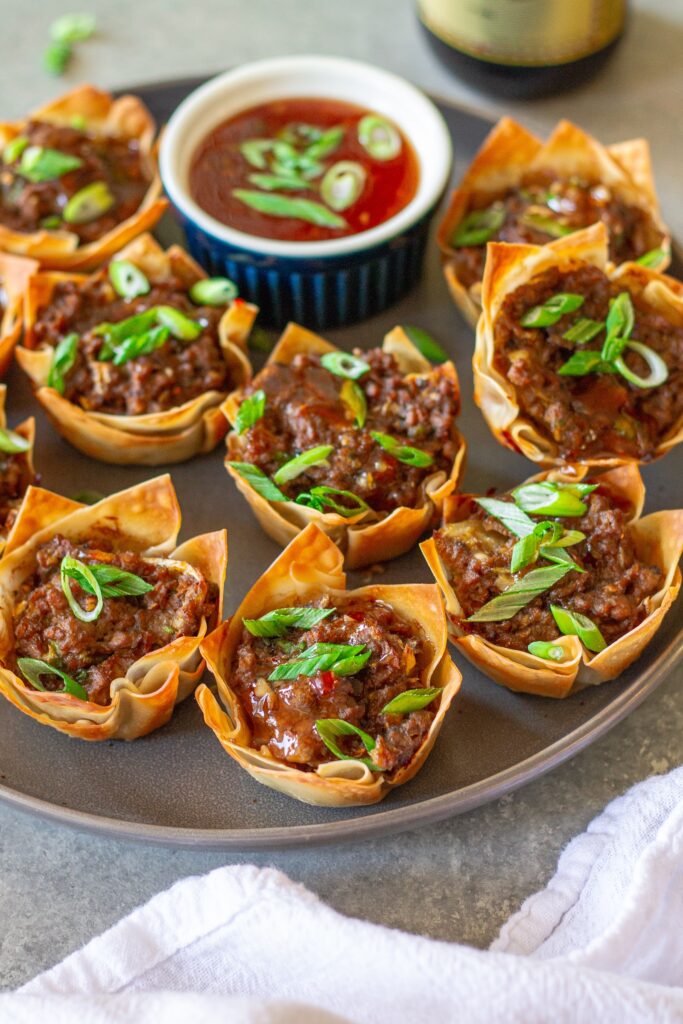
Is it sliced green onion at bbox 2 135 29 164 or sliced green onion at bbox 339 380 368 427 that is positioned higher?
sliced green onion at bbox 2 135 29 164

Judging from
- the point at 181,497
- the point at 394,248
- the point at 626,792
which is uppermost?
the point at 394,248

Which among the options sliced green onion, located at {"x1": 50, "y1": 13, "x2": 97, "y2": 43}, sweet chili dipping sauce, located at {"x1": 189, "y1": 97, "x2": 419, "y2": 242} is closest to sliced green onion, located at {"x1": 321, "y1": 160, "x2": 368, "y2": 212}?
sweet chili dipping sauce, located at {"x1": 189, "y1": 97, "x2": 419, "y2": 242}

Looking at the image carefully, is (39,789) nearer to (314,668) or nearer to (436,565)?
(314,668)

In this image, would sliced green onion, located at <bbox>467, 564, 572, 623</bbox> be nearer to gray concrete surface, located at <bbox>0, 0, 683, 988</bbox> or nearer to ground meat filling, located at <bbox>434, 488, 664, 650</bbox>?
ground meat filling, located at <bbox>434, 488, 664, 650</bbox>

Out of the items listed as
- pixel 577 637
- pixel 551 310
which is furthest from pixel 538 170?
pixel 577 637

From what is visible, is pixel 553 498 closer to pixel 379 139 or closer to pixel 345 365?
pixel 345 365

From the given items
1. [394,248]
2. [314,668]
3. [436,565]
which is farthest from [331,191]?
[314,668]
